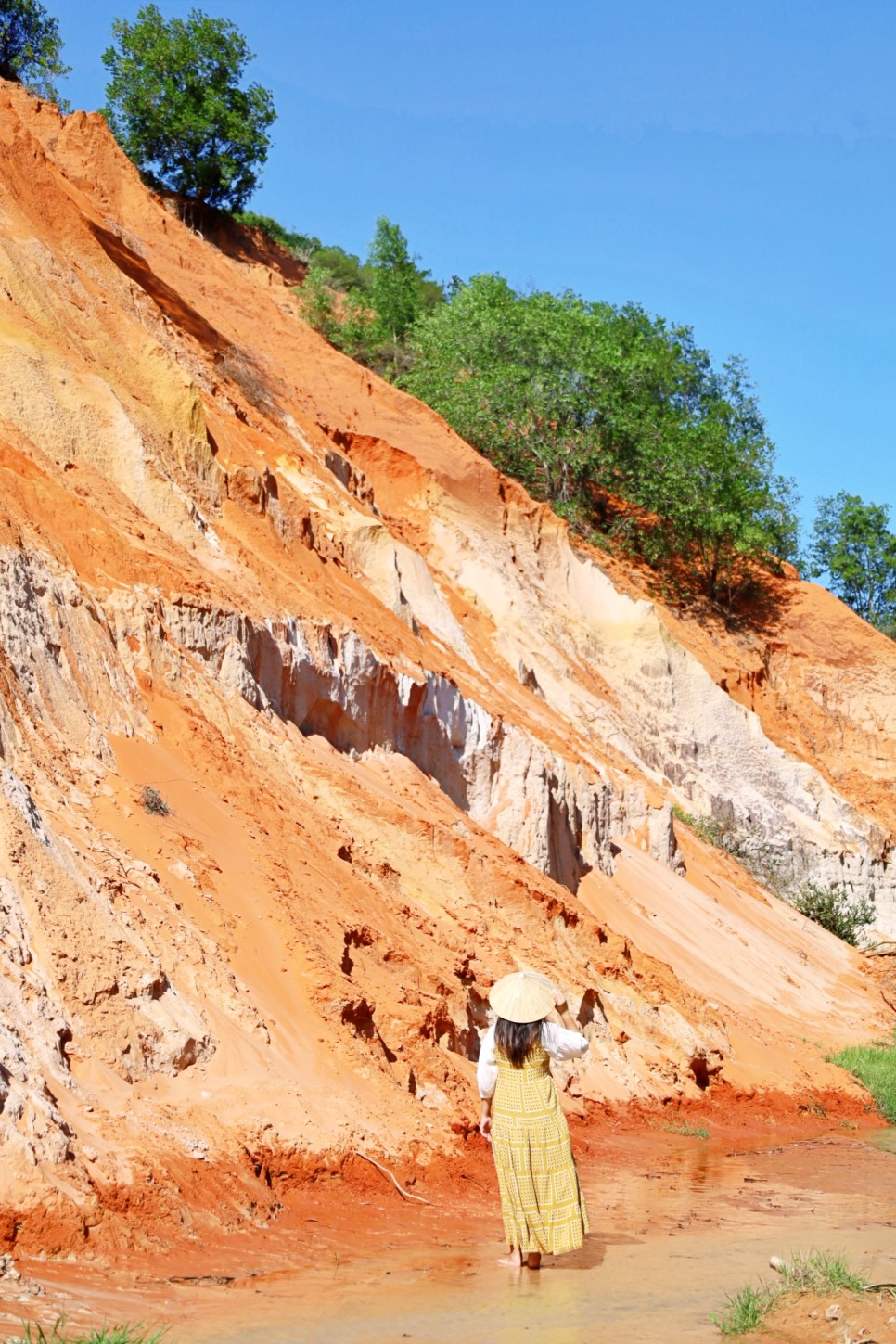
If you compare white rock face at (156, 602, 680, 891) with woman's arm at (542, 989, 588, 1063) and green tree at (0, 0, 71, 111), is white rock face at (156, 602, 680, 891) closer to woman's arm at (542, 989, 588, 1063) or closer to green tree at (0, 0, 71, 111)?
woman's arm at (542, 989, 588, 1063)

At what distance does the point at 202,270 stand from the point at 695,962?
17.8m

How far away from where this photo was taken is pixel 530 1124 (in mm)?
6676

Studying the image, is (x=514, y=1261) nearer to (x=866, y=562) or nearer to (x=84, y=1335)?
(x=84, y=1335)

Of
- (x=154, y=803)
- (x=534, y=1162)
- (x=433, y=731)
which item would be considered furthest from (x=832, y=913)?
(x=534, y=1162)

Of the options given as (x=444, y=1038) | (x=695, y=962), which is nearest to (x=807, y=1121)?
(x=695, y=962)

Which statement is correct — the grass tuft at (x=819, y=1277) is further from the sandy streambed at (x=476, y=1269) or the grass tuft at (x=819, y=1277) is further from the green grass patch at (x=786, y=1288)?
the sandy streambed at (x=476, y=1269)

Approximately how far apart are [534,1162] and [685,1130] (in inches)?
210

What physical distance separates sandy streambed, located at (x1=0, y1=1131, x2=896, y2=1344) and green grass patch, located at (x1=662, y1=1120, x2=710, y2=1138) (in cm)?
180

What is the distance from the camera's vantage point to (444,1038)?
1005cm

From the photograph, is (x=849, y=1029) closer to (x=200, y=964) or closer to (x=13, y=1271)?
(x=200, y=964)

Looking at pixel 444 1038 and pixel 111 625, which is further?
pixel 111 625

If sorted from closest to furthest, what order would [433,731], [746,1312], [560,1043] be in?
[746,1312] → [560,1043] → [433,731]

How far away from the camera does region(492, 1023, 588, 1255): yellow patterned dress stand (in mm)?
6555

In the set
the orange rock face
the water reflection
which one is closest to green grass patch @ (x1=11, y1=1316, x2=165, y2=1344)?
the orange rock face
